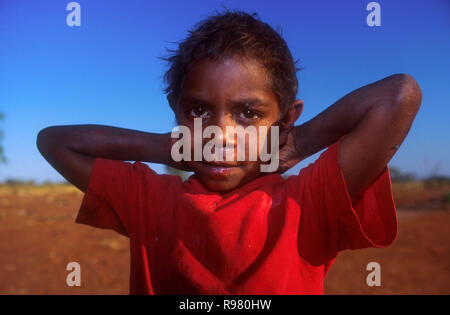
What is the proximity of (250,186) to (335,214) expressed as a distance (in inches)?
17.0

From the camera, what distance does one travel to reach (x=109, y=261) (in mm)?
6637

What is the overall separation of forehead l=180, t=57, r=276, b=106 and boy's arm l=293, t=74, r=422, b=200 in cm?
43

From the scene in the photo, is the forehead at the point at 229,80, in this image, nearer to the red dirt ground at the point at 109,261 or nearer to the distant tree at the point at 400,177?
the red dirt ground at the point at 109,261

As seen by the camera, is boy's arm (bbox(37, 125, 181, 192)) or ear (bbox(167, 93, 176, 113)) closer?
boy's arm (bbox(37, 125, 181, 192))

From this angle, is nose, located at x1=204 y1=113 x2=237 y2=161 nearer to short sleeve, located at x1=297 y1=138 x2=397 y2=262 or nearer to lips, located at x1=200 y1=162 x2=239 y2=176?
lips, located at x1=200 y1=162 x2=239 y2=176

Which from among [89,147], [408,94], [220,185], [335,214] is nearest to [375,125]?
[408,94]

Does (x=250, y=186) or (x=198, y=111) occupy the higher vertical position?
(x=198, y=111)

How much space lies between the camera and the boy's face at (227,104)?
5.43 ft

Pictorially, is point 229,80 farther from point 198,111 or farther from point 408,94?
point 408,94

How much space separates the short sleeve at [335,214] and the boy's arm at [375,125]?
0.19 feet

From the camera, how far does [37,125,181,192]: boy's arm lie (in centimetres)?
199

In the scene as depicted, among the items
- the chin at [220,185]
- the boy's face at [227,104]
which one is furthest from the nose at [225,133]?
the chin at [220,185]

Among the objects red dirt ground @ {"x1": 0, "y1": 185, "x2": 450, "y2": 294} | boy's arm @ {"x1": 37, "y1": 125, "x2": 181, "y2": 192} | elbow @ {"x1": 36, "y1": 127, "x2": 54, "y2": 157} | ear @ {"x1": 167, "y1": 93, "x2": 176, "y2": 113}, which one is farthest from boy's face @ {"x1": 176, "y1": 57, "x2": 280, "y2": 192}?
red dirt ground @ {"x1": 0, "y1": 185, "x2": 450, "y2": 294}

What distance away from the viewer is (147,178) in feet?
6.34
